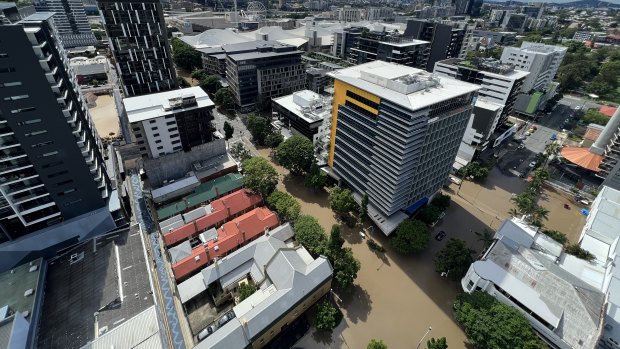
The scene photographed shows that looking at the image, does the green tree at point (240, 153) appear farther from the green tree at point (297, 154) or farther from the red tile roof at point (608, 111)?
the red tile roof at point (608, 111)

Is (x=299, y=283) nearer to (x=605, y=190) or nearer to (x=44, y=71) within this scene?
(x=44, y=71)

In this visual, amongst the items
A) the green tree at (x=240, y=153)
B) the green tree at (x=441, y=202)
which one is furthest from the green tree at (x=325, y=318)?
the green tree at (x=240, y=153)

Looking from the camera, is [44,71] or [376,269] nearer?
[44,71]

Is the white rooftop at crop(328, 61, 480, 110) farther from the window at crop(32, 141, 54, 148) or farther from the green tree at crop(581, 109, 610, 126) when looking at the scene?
the green tree at crop(581, 109, 610, 126)

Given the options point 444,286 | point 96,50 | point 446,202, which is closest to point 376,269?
point 444,286

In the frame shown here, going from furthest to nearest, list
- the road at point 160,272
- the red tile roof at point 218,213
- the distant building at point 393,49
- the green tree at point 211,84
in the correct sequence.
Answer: the distant building at point 393,49 → the green tree at point 211,84 → the red tile roof at point 218,213 → the road at point 160,272

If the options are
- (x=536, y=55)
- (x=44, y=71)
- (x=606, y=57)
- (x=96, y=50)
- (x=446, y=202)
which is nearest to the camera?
(x=44, y=71)
